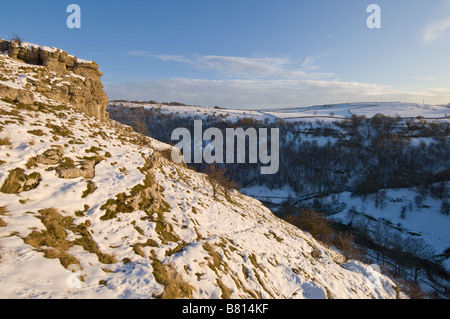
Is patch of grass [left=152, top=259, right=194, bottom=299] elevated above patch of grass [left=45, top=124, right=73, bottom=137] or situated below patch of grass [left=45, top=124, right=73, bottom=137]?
below

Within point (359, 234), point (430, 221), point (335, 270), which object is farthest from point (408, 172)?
point (335, 270)

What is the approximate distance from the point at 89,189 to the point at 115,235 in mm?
2180

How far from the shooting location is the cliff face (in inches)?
440

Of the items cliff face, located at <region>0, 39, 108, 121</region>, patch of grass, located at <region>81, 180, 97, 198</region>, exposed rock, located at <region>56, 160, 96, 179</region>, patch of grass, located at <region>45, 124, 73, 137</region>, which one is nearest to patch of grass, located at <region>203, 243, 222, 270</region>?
patch of grass, located at <region>81, 180, 97, 198</region>

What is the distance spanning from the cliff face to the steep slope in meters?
1.07

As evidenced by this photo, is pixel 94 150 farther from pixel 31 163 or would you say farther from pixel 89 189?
pixel 89 189

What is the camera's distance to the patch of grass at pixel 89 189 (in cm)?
691

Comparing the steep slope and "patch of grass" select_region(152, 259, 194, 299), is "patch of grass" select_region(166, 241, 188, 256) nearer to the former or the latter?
the steep slope

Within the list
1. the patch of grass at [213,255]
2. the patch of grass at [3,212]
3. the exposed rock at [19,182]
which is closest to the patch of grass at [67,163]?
the exposed rock at [19,182]

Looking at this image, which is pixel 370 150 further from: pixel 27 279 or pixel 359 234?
pixel 27 279

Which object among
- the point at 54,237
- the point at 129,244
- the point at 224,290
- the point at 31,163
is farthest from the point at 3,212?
the point at 224,290

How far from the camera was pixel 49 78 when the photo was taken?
1365cm

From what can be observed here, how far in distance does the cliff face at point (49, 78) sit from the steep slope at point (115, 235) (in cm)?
107

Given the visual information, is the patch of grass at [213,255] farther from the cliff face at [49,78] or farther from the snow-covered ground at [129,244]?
the cliff face at [49,78]
